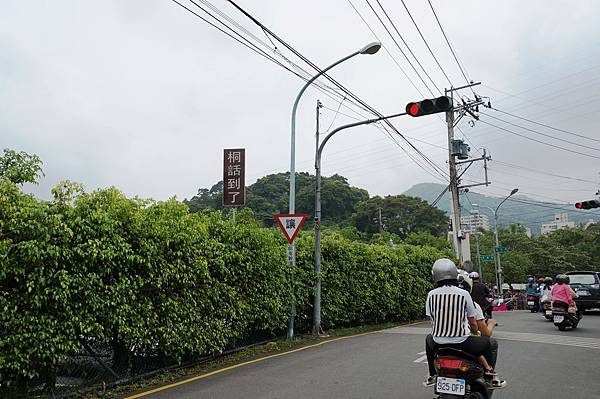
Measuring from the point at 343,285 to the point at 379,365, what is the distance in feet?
21.0

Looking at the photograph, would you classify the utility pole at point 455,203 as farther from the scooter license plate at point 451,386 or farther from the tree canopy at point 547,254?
the tree canopy at point 547,254

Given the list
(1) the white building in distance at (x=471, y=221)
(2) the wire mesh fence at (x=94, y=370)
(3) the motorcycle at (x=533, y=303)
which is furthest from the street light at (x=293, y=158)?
(1) the white building in distance at (x=471, y=221)

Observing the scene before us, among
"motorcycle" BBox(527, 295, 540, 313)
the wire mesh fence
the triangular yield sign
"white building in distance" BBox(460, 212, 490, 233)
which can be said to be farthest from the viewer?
"white building in distance" BBox(460, 212, 490, 233)

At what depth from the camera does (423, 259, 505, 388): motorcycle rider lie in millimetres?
5156

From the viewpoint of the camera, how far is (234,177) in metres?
11.9

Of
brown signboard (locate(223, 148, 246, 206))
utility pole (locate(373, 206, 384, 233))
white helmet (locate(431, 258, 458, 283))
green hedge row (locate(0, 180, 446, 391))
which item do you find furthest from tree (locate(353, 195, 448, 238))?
white helmet (locate(431, 258, 458, 283))

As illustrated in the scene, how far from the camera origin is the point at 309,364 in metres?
8.97

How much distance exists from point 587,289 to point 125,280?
63.9 feet

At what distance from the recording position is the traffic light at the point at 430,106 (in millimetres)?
10328

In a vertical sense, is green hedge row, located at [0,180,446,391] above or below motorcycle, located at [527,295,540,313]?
above

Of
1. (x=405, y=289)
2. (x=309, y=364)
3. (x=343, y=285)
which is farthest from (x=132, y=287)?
(x=405, y=289)

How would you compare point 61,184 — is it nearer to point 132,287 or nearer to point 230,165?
point 132,287

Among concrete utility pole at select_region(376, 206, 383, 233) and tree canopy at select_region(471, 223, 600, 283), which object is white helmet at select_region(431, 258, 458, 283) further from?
concrete utility pole at select_region(376, 206, 383, 233)

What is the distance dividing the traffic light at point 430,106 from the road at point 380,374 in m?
5.30
